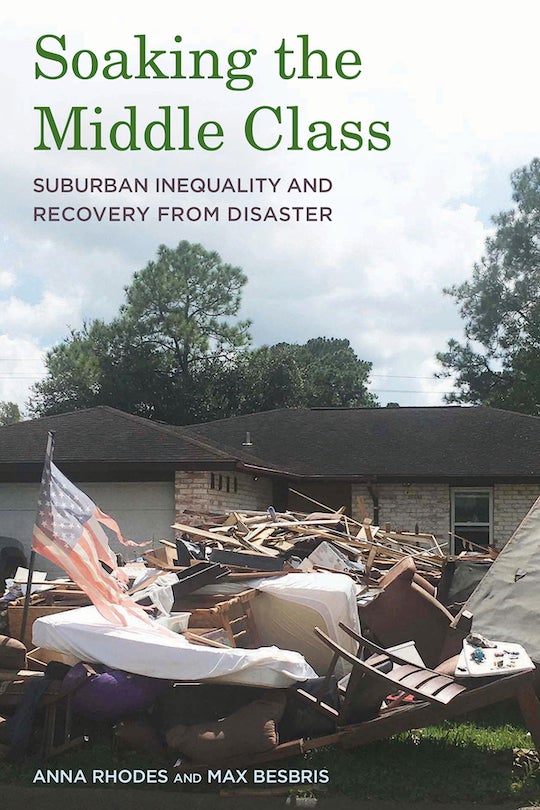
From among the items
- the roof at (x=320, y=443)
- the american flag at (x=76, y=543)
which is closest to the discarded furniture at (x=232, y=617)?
the american flag at (x=76, y=543)

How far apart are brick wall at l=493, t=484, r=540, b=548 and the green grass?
502 inches

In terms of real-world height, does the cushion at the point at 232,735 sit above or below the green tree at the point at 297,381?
below

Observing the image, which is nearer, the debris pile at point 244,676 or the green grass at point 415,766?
the green grass at point 415,766

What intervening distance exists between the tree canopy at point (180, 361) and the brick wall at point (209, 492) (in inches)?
1096

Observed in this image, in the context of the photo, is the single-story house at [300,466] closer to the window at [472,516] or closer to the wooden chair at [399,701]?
the window at [472,516]

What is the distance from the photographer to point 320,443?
2339 centimetres

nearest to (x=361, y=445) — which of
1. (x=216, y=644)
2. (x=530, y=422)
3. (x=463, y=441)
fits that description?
(x=463, y=441)

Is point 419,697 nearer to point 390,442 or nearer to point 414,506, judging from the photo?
point 414,506

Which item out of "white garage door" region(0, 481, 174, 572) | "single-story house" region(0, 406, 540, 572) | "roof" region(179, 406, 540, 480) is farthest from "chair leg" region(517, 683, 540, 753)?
"roof" region(179, 406, 540, 480)

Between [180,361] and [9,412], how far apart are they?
31710 mm

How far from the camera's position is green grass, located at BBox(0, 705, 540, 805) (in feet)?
21.1

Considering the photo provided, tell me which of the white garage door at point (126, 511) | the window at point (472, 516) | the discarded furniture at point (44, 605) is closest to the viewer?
the discarded furniture at point (44, 605)

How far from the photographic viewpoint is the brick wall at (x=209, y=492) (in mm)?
16594

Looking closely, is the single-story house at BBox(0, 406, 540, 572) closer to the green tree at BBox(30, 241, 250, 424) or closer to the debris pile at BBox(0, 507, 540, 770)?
the debris pile at BBox(0, 507, 540, 770)
